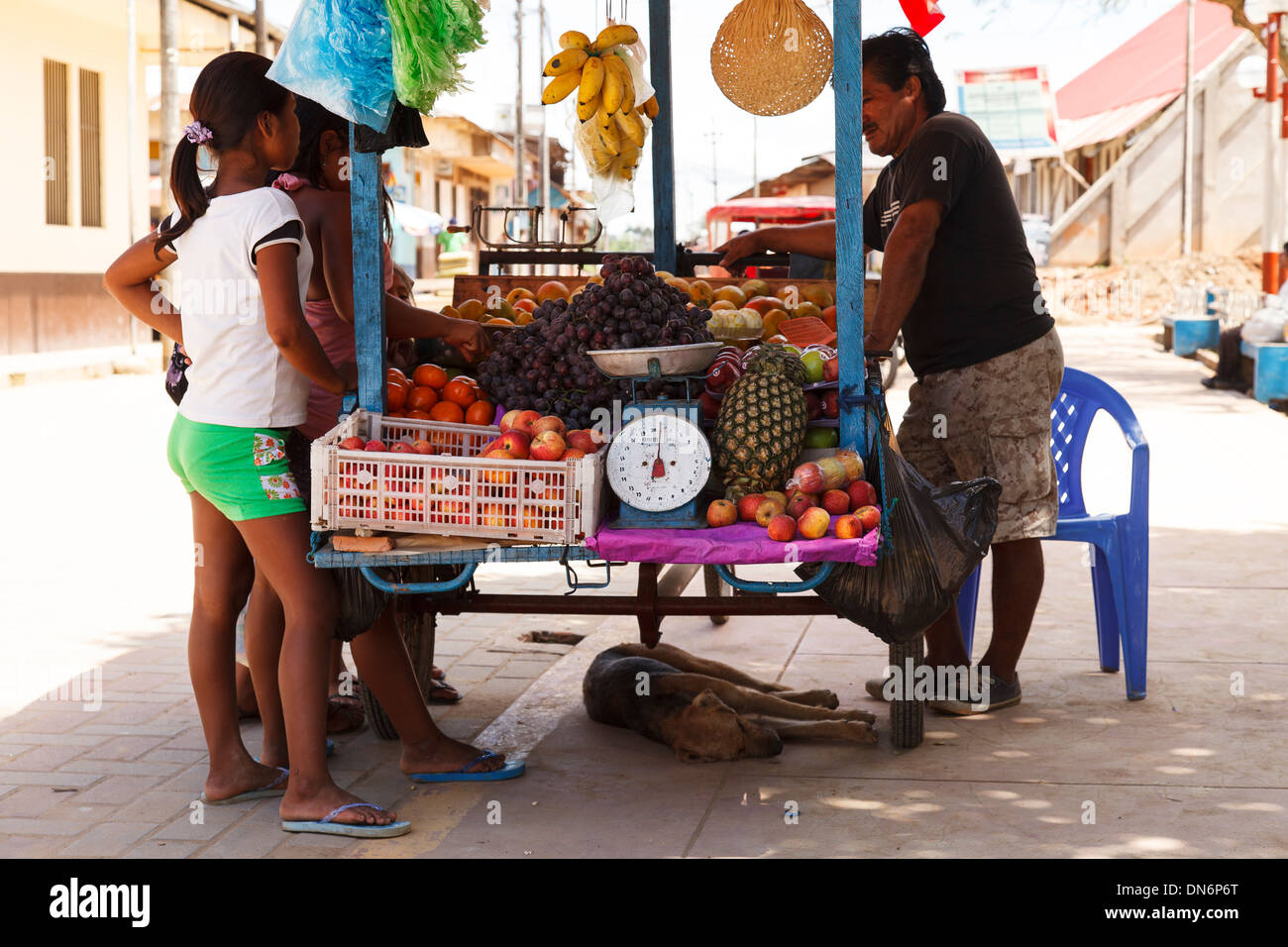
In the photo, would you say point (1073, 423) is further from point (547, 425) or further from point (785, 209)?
point (785, 209)

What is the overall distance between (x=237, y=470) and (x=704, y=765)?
1652mm

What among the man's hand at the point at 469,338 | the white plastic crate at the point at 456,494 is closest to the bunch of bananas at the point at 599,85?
the man's hand at the point at 469,338

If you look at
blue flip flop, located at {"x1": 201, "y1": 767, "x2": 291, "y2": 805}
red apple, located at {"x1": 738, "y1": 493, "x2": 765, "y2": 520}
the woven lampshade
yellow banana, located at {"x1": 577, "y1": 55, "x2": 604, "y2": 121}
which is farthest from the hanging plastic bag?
blue flip flop, located at {"x1": 201, "y1": 767, "x2": 291, "y2": 805}

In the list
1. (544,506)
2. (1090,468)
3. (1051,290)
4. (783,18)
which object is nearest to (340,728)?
(544,506)

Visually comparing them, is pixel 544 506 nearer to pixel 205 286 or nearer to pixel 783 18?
pixel 205 286

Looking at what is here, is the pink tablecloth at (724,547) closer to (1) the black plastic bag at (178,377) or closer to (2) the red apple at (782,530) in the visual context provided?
(2) the red apple at (782,530)

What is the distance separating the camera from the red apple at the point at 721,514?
132 inches

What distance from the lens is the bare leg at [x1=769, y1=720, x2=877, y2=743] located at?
4227 millimetres

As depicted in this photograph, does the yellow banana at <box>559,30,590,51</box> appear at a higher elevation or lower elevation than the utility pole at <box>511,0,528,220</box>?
lower

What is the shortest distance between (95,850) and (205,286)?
147cm

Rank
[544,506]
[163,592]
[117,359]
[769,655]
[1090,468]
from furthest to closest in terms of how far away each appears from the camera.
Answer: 1. [117,359]
2. [1090,468]
3. [163,592]
4. [769,655]
5. [544,506]

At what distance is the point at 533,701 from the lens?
15.7 feet

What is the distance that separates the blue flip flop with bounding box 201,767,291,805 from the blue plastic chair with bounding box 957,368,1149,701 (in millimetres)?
2393

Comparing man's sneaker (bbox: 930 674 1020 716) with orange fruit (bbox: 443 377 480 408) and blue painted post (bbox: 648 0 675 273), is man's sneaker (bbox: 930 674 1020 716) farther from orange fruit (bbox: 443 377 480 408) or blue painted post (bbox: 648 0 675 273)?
blue painted post (bbox: 648 0 675 273)
